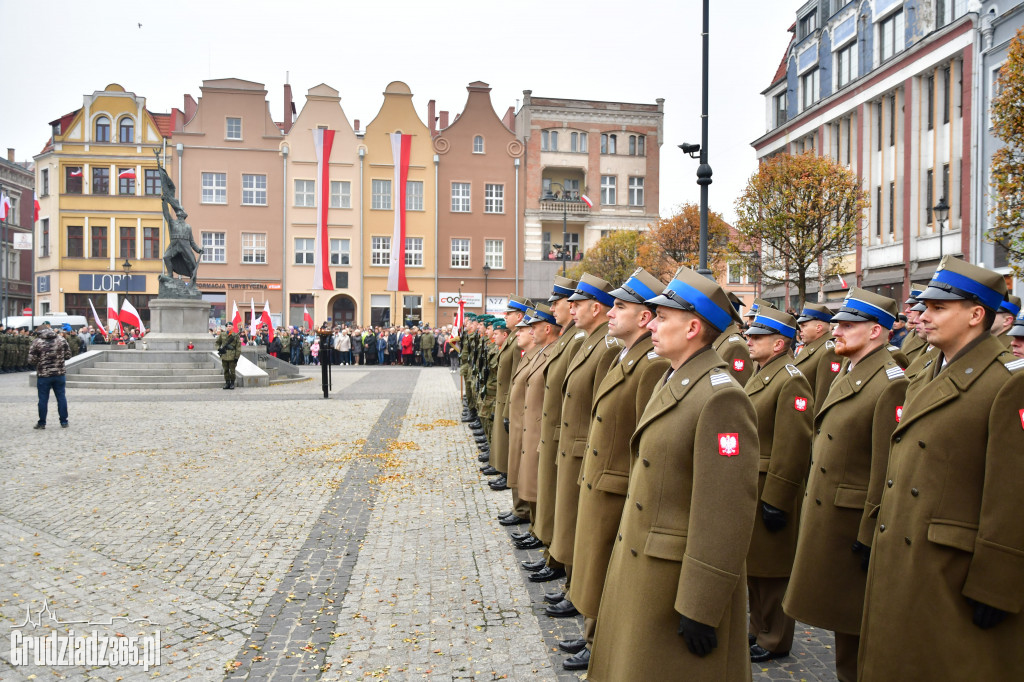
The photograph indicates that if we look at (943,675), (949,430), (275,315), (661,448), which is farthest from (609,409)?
(275,315)

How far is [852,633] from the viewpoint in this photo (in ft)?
13.8

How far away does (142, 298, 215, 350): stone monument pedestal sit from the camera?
1096 inches

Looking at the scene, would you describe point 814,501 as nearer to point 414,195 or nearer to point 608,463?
point 608,463

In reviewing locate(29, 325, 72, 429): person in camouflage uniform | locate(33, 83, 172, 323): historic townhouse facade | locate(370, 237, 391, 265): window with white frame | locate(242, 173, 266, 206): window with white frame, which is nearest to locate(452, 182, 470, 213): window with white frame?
locate(370, 237, 391, 265): window with white frame

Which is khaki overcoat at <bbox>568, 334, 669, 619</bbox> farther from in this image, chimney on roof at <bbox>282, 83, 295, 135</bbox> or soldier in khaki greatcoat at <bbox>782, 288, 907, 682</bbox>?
chimney on roof at <bbox>282, 83, 295, 135</bbox>

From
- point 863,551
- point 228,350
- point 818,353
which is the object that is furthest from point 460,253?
point 863,551

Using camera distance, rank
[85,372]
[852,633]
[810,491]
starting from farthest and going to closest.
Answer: [85,372], [810,491], [852,633]

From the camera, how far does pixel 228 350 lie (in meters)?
24.1

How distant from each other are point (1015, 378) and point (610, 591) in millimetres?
1919

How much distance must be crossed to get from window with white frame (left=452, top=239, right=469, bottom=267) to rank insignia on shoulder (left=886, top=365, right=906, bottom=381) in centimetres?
4985

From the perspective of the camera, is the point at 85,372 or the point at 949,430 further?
the point at 85,372

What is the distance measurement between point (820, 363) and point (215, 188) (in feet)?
167

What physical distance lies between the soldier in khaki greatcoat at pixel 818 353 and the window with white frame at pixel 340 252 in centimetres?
4738

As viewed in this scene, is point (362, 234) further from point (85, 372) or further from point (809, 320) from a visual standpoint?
point (809, 320)
